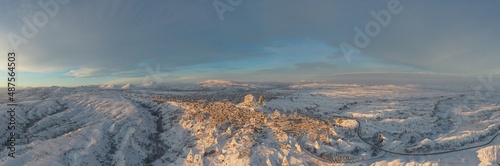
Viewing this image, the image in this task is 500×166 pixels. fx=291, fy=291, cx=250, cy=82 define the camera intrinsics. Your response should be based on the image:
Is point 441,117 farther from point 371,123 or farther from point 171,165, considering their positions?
point 171,165

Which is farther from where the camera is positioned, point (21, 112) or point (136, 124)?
point (21, 112)

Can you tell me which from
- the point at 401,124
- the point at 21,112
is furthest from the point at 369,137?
the point at 21,112

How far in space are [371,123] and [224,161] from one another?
45.1m

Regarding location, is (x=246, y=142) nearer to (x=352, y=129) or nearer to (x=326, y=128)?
(x=326, y=128)

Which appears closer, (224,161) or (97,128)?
(224,161)

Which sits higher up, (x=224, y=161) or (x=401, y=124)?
(x=401, y=124)

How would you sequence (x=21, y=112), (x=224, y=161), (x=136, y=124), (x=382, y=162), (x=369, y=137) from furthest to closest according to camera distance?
(x=21, y=112)
(x=136, y=124)
(x=369, y=137)
(x=224, y=161)
(x=382, y=162)

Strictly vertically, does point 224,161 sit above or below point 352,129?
below

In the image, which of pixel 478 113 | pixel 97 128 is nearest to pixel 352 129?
pixel 478 113

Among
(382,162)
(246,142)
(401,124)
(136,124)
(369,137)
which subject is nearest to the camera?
(382,162)

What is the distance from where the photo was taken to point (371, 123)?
82375 millimetres

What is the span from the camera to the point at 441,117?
95.0 meters

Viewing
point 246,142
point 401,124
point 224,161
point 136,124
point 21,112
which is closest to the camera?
point 224,161

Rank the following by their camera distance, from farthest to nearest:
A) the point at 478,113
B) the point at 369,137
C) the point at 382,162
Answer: the point at 478,113 → the point at 369,137 → the point at 382,162
